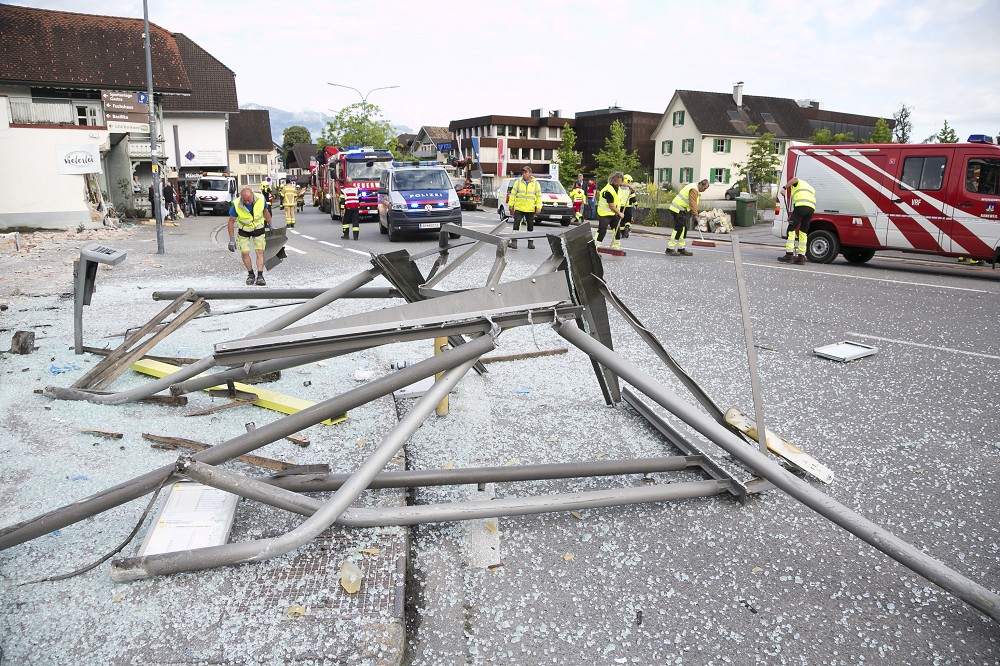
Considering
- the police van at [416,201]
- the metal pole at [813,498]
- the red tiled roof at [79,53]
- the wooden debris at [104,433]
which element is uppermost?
the red tiled roof at [79,53]

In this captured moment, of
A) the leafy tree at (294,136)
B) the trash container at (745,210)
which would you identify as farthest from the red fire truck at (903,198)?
the leafy tree at (294,136)

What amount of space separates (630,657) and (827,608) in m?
0.87

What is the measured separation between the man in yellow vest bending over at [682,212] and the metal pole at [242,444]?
1288 centimetres

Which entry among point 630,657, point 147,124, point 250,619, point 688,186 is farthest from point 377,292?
point 147,124

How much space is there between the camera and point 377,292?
188 inches

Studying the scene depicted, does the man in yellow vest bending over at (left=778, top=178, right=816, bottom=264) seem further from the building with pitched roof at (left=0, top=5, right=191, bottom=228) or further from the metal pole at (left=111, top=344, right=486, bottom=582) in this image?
the building with pitched roof at (left=0, top=5, right=191, bottom=228)

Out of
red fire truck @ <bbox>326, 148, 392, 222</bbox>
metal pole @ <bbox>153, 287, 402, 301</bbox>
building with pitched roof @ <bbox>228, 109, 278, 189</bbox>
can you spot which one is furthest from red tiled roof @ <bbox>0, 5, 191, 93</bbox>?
building with pitched roof @ <bbox>228, 109, 278, 189</bbox>

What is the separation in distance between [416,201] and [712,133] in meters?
49.8

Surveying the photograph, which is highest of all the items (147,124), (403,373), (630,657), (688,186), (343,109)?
(343,109)

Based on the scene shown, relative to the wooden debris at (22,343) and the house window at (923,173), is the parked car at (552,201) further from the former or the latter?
the wooden debris at (22,343)

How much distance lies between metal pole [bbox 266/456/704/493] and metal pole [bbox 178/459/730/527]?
9.7 inches

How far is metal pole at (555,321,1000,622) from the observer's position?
254 centimetres

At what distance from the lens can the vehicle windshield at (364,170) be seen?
2656 centimetres

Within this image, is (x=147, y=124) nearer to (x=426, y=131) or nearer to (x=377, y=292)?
(x=377, y=292)
